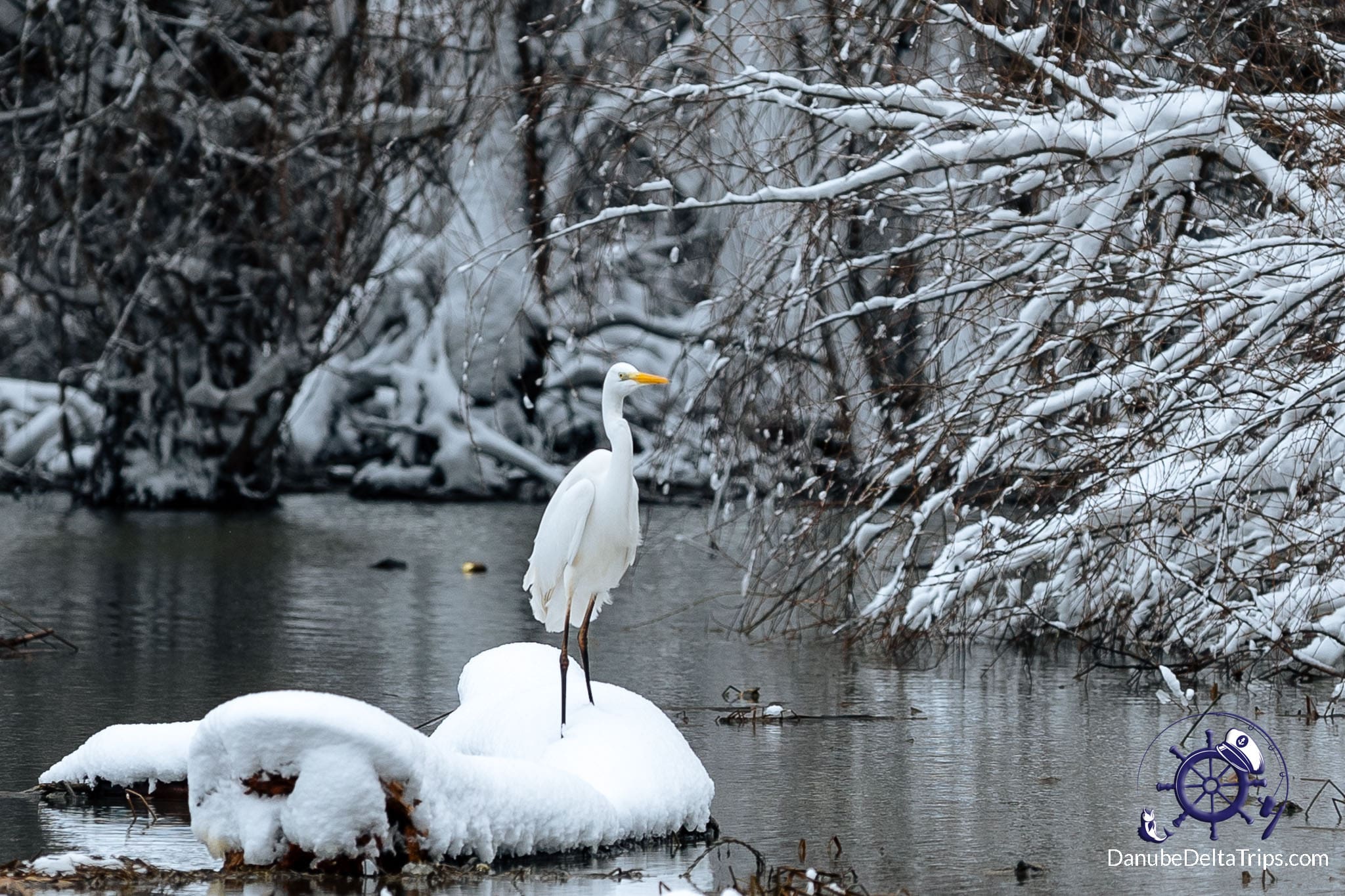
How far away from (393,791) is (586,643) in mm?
1976

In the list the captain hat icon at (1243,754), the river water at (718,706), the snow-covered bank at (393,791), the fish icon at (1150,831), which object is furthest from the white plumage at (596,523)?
the captain hat icon at (1243,754)

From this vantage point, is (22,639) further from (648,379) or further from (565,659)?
(648,379)

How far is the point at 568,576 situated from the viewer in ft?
22.0

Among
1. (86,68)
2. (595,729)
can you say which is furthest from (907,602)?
(86,68)

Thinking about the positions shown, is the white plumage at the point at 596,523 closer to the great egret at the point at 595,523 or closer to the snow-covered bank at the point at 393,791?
the great egret at the point at 595,523

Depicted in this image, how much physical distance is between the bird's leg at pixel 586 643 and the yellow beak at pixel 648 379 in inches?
32.2

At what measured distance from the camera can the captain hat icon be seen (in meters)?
6.36

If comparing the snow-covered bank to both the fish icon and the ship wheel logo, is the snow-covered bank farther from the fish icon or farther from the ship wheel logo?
the ship wheel logo

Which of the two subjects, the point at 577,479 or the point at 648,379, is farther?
the point at 577,479

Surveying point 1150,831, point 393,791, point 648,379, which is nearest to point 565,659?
point 648,379

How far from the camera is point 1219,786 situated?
20.2 ft

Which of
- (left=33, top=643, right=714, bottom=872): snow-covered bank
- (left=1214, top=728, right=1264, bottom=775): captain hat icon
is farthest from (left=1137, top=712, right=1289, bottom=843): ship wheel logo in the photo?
(left=33, top=643, right=714, bottom=872): snow-covered bank

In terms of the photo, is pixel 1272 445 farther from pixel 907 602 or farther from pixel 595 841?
pixel 595 841

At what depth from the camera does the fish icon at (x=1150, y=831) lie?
559 cm
